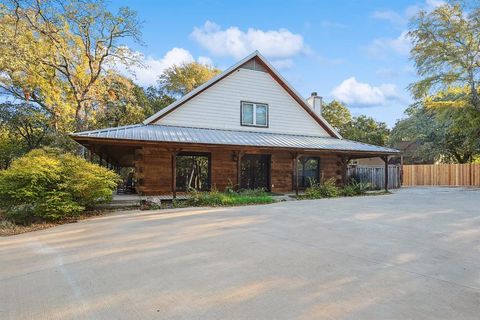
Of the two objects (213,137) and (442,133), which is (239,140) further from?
(442,133)

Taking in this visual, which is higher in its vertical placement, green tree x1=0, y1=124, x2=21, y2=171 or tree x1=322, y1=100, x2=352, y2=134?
tree x1=322, y1=100, x2=352, y2=134

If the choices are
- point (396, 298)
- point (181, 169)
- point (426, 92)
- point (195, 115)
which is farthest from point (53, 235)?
point (426, 92)

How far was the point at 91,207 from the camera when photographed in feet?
33.2

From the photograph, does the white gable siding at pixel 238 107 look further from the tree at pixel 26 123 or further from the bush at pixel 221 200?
the tree at pixel 26 123

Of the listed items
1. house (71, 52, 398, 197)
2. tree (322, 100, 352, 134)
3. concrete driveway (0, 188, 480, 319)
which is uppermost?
tree (322, 100, 352, 134)

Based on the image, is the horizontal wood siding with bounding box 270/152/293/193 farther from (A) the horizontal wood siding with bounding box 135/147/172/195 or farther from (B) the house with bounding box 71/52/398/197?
(A) the horizontal wood siding with bounding box 135/147/172/195

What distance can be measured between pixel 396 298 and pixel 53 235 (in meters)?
6.66

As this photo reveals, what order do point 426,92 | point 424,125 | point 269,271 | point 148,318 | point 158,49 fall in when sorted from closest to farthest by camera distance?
point 148,318
point 269,271
point 158,49
point 426,92
point 424,125

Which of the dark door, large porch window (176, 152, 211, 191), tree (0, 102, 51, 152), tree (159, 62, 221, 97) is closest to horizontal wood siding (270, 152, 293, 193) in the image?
the dark door

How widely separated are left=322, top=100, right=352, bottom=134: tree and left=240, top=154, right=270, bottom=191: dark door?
1986 centimetres

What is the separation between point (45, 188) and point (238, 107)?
9306 millimetres

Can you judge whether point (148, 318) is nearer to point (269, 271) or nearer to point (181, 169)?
point (269, 271)

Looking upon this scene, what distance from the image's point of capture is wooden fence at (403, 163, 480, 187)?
22.5 metres

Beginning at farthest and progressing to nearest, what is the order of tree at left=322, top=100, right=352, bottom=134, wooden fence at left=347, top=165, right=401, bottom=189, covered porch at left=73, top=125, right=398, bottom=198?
tree at left=322, top=100, right=352, bottom=134
wooden fence at left=347, top=165, right=401, bottom=189
covered porch at left=73, top=125, right=398, bottom=198
